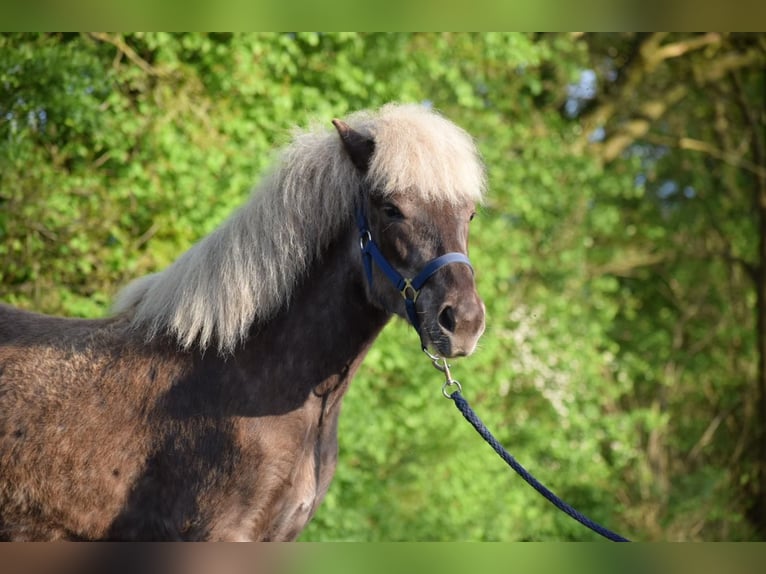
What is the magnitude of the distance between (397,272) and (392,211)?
0.21 metres

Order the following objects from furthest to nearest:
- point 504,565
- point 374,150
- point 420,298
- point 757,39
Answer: point 757,39 → point 374,150 → point 420,298 → point 504,565

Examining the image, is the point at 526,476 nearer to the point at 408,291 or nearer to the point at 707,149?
the point at 408,291

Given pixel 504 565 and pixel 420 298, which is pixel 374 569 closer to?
pixel 504 565

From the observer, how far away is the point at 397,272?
2928 millimetres

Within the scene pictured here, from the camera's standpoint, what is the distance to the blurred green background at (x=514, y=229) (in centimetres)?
618

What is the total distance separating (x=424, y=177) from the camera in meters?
2.91

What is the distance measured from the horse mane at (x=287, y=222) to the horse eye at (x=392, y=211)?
0.06 meters

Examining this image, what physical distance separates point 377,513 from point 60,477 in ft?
16.7

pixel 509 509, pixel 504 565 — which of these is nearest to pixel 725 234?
pixel 509 509

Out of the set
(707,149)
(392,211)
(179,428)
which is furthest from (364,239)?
(707,149)

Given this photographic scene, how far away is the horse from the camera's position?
9.36ft

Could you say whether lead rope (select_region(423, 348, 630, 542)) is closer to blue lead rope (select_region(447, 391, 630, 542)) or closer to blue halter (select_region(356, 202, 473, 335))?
blue lead rope (select_region(447, 391, 630, 542))

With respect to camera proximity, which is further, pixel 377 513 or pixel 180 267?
pixel 377 513

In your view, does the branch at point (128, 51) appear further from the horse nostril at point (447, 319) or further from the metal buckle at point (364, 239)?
the horse nostril at point (447, 319)
